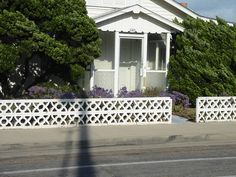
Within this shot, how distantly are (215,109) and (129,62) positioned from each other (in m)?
5.33

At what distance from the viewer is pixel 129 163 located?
10.0 metres

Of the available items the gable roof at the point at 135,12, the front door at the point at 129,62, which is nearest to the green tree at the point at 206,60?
the gable roof at the point at 135,12

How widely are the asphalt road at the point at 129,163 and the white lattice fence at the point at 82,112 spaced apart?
258cm

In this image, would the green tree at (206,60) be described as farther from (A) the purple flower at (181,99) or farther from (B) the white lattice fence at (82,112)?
(B) the white lattice fence at (82,112)

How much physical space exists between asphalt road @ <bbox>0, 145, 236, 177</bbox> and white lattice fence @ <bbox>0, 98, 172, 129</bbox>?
2581 mm

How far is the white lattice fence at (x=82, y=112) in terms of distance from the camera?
1380 centimetres

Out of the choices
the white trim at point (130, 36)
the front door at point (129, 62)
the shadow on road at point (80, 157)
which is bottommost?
the shadow on road at point (80, 157)

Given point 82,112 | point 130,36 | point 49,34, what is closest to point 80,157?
point 82,112

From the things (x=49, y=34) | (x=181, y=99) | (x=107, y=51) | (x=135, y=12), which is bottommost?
(x=181, y=99)

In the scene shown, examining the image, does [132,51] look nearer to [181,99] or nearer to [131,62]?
[131,62]

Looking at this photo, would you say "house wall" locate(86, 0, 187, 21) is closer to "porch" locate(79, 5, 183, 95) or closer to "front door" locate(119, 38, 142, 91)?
"porch" locate(79, 5, 183, 95)

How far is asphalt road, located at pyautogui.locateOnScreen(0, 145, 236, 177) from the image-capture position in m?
9.11

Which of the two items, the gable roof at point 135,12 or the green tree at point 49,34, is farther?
the gable roof at point 135,12

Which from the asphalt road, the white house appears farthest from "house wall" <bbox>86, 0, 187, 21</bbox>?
the asphalt road
